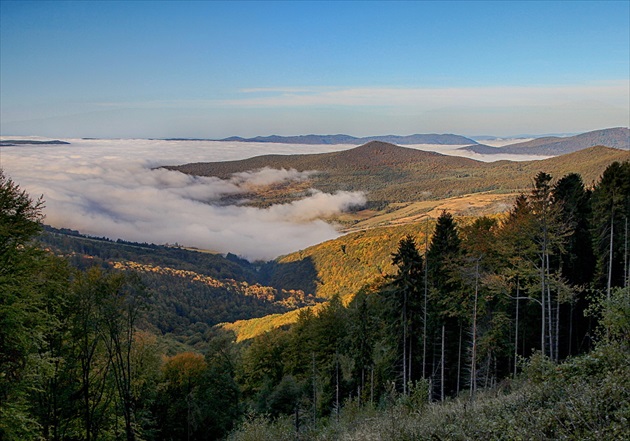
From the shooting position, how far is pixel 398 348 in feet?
83.0

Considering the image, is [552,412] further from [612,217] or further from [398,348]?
[612,217]

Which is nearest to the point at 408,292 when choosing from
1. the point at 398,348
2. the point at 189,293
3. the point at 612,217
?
the point at 398,348

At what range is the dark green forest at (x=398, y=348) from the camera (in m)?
10.2

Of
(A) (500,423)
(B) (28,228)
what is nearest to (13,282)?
(B) (28,228)

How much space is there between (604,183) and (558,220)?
554 centimetres

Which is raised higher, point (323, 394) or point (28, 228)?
point (28, 228)

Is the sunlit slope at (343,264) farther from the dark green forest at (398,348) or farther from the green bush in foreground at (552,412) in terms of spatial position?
the green bush in foreground at (552,412)

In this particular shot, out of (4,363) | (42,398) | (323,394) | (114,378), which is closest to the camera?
(4,363)

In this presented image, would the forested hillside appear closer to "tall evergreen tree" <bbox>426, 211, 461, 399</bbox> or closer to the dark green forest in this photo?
the dark green forest

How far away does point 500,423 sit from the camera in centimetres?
792

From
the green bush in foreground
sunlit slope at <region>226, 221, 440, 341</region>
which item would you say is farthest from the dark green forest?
sunlit slope at <region>226, 221, 440, 341</region>

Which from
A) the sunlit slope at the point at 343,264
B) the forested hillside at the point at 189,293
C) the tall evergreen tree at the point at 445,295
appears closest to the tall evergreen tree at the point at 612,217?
the tall evergreen tree at the point at 445,295

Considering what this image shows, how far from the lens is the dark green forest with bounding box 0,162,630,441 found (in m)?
10.2

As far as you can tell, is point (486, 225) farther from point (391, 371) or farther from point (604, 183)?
point (391, 371)
